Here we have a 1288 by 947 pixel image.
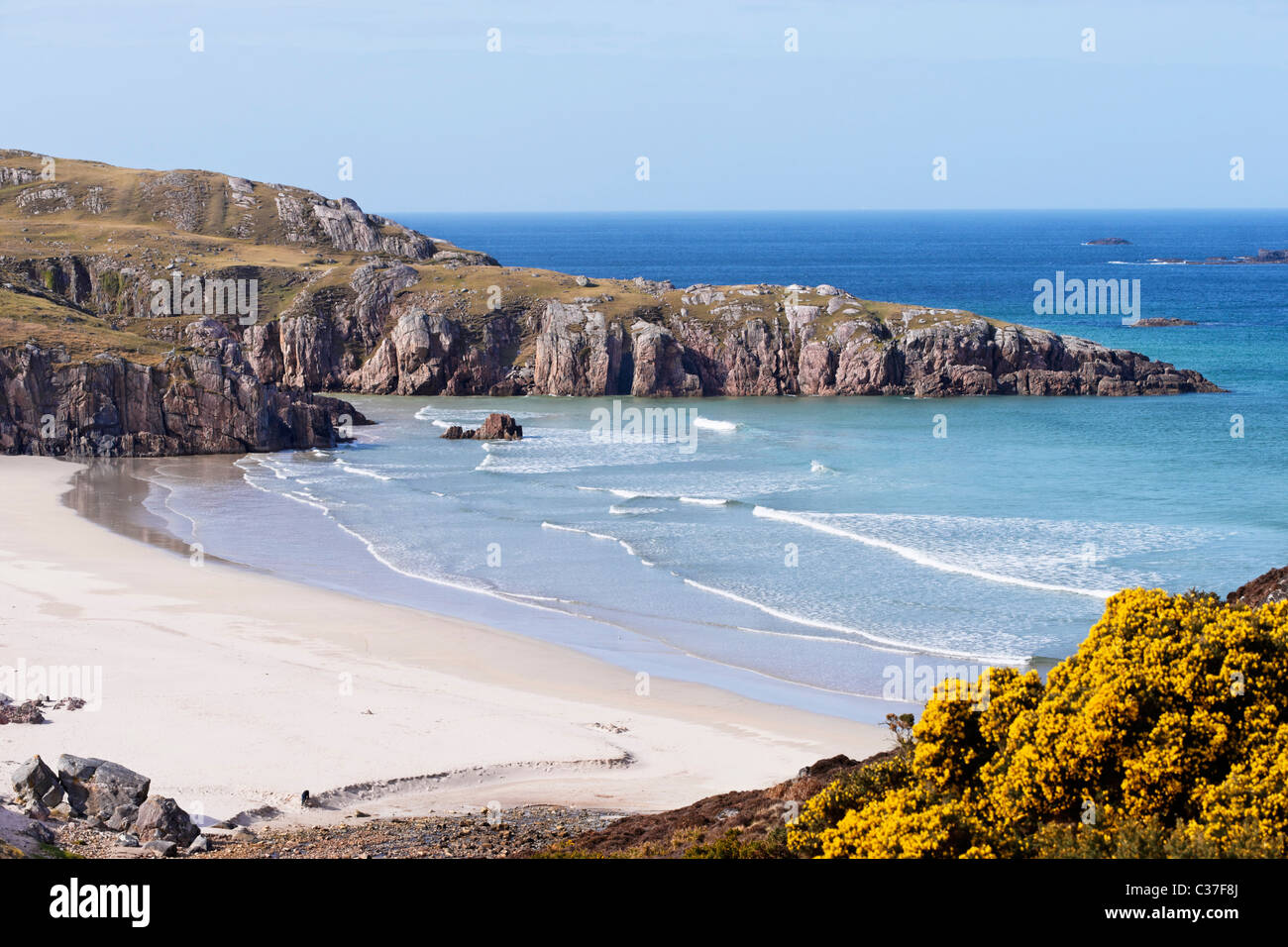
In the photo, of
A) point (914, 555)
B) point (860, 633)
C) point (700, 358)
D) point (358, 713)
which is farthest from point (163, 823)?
point (700, 358)

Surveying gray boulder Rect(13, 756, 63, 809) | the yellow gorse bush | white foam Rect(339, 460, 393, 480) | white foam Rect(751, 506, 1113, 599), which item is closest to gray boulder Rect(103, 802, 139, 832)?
gray boulder Rect(13, 756, 63, 809)

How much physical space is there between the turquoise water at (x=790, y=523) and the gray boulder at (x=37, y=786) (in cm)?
1370

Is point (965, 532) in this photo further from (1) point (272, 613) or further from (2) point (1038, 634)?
(1) point (272, 613)

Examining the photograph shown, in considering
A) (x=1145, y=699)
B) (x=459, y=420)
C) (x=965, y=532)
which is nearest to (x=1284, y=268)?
(x=459, y=420)

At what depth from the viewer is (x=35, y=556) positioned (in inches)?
1467

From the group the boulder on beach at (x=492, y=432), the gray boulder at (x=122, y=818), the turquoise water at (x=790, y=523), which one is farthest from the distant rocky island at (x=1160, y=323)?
the gray boulder at (x=122, y=818)

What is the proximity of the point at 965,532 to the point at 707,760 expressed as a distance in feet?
73.5

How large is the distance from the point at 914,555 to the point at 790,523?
6.28 meters

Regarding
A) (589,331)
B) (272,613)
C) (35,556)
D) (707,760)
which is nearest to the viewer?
(707,760)

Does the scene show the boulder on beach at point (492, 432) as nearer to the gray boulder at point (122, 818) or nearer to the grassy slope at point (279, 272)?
the grassy slope at point (279, 272)

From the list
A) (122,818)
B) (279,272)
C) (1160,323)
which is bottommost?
(122,818)

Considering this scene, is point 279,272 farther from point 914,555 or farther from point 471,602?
point 914,555

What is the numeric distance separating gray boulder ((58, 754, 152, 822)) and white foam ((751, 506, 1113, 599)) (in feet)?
76.9

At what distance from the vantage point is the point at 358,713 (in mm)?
23203
